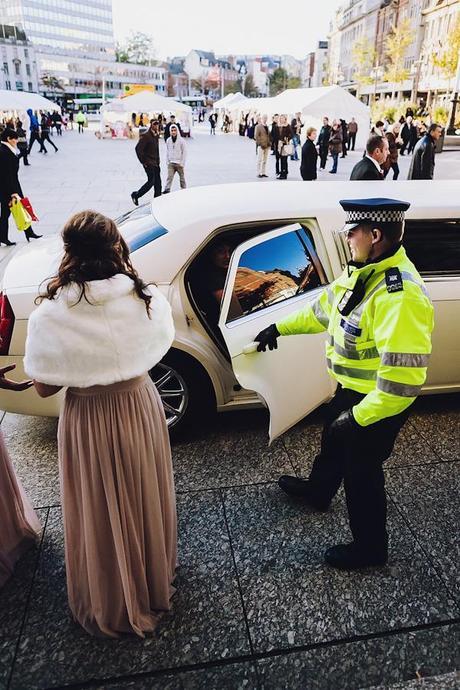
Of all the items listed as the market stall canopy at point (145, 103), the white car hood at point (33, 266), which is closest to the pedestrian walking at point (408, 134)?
the market stall canopy at point (145, 103)

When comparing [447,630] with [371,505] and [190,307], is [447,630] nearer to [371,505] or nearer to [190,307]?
[371,505]

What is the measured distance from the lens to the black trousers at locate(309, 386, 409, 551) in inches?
91.6

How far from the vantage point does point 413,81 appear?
211ft

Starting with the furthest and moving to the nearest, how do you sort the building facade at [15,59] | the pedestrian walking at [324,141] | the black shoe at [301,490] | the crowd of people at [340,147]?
the building facade at [15,59], the pedestrian walking at [324,141], the crowd of people at [340,147], the black shoe at [301,490]

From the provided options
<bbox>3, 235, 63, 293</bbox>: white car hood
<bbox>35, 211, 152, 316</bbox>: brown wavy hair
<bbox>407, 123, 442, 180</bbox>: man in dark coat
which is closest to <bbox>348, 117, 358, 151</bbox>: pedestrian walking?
<bbox>407, 123, 442, 180</bbox>: man in dark coat

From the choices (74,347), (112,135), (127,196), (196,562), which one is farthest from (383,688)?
(112,135)

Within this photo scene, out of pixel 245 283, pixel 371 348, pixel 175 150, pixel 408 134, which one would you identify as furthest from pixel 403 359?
pixel 408 134

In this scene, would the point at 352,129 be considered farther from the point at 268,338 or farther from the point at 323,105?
the point at 268,338

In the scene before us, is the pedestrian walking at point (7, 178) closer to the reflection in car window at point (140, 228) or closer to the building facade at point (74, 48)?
the reflection in car window at point (140, 228)

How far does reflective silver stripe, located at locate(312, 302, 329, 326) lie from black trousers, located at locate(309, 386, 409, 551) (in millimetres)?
366

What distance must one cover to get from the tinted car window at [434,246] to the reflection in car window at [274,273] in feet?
2.47

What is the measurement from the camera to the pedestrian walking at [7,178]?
855 centimetres

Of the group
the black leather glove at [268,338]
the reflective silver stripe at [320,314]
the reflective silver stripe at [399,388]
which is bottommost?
the black leather glove at [268,338]

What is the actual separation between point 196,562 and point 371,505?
3.08ft
